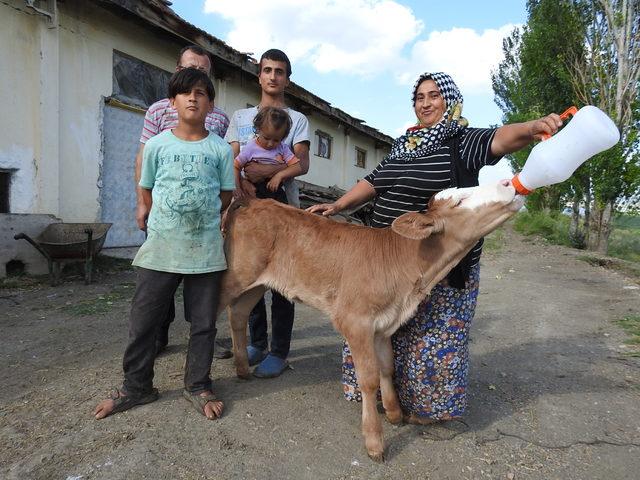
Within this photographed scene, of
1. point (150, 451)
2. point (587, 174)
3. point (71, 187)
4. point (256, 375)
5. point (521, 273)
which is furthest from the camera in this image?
point (587, 174)

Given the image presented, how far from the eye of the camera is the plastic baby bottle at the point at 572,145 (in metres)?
2.23

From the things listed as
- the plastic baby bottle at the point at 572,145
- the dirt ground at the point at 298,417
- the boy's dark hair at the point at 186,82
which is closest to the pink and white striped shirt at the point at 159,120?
the boy's dark hair at the point at 186,82

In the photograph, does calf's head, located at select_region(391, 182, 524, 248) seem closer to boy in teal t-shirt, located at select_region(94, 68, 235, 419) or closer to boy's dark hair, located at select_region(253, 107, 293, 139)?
boy in teal t-shirt, located at select_region(94, 68, 235, 419)

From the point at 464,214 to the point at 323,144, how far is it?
14.2 m

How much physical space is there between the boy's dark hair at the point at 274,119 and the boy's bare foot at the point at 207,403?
195cm

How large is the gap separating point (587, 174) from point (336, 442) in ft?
49.5

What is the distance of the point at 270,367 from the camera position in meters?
3.66

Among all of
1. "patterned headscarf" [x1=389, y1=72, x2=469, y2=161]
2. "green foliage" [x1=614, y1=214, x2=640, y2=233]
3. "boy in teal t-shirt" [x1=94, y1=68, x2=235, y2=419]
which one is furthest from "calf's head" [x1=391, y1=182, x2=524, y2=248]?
"green foliage" [x1=614, y1=214, x2=640, y2=233]

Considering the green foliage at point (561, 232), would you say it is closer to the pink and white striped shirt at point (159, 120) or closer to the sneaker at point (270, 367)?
the sneaker at point (270, 367)

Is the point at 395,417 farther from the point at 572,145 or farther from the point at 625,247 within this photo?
the point at 625,247

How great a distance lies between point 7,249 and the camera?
21.1 feet

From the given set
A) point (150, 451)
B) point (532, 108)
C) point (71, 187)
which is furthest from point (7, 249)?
point (532, 108)

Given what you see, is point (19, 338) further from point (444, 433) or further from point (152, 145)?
point (444, 433)

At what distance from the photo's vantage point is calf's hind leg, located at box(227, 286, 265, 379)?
355 centimetres
